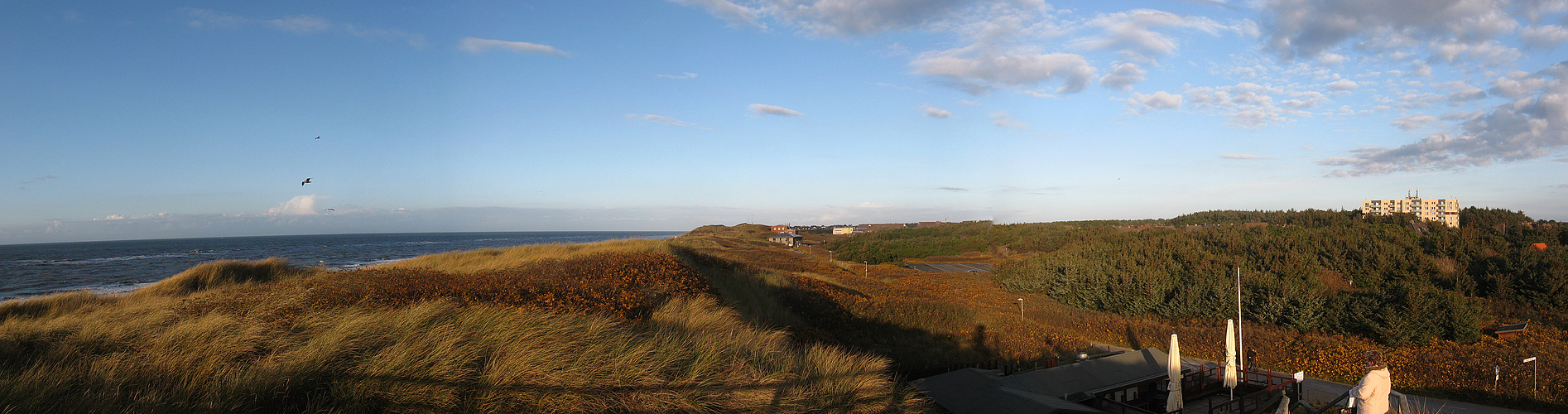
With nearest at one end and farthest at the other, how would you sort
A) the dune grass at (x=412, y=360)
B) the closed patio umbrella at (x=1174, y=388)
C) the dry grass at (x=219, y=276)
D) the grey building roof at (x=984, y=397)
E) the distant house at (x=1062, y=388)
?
the dune grass at (x=412, y=360)
the grey building roof at (x=984, y=397)
the distant house at (x=1062, y=388)
the closed patio umbrella at (x=1174, y=388)
the dry grass at (x=219, y=276)

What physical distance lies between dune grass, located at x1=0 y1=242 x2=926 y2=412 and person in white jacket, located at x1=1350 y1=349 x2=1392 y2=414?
4943 mm

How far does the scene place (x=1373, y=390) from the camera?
6258mm

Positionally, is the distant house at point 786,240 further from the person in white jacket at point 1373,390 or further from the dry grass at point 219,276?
the person in white jacket at point 1373,390

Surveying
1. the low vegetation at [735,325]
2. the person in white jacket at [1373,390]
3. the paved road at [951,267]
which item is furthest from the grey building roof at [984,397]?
the paved road at [951,267]

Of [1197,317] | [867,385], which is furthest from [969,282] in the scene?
[867,385]

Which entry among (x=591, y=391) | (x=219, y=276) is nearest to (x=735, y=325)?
(x=591, y=391)

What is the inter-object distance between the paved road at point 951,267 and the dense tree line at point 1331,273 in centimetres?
1319

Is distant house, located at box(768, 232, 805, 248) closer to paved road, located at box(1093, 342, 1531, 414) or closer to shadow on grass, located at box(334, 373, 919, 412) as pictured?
paved road, located at box(1093, 342, 1531, 414)

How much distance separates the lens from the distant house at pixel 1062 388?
13016 mm

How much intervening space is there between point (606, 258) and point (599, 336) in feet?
34.8

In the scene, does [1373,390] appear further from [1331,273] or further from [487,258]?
[1331,273]

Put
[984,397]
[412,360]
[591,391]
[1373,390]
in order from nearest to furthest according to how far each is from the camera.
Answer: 1. [412,360]
2. [591,391]
3. [1373,390]
4. [984,397]

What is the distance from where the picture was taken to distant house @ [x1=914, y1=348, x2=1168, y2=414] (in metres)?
13.0

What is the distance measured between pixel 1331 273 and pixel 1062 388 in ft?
83.0
